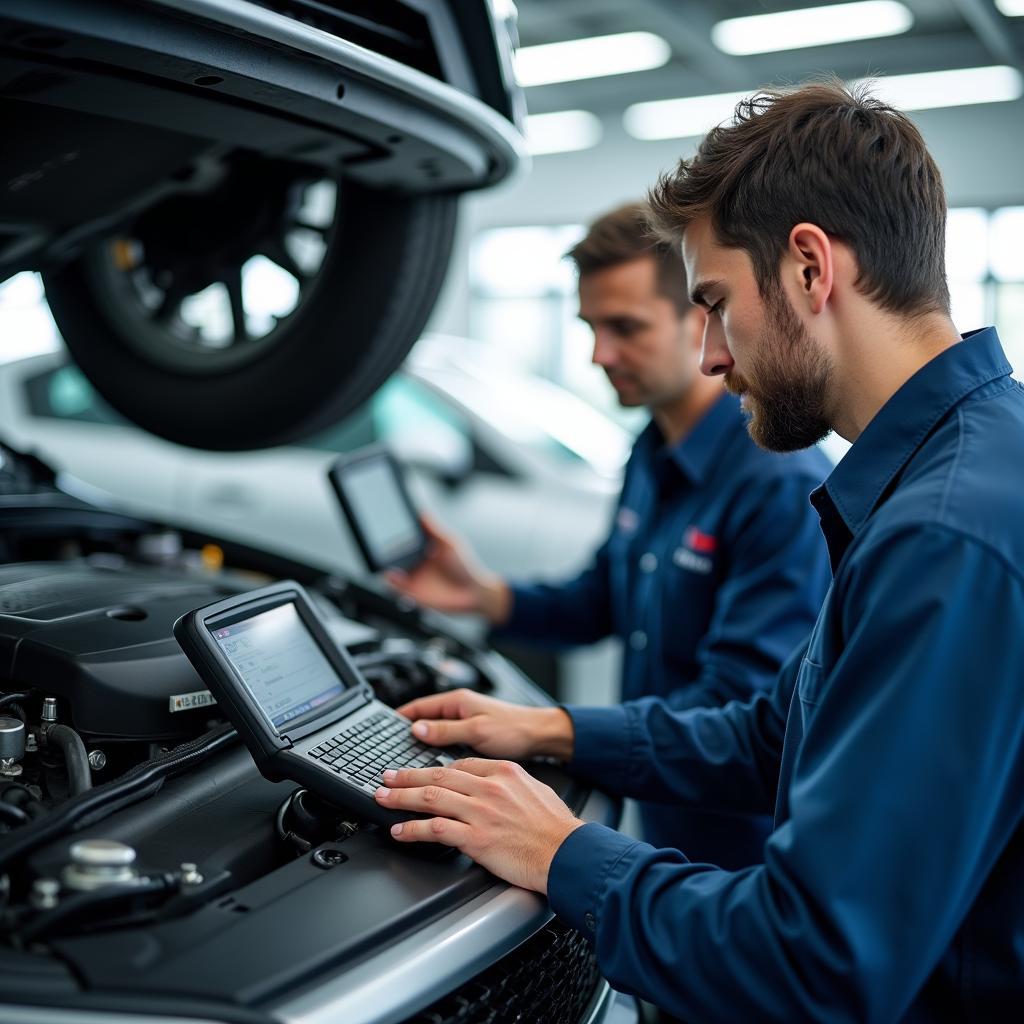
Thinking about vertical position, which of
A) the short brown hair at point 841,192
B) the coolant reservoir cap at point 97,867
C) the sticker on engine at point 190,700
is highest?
the short brown hair at point 841,192

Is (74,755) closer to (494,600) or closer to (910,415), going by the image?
(910,415)

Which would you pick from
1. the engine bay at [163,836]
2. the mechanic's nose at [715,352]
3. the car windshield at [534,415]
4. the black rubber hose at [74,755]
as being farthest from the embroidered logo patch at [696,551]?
the car windshield at [534,415]

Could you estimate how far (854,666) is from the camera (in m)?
0.87

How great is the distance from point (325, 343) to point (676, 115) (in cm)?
719

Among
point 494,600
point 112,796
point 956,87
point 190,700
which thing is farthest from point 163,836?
point 956,87

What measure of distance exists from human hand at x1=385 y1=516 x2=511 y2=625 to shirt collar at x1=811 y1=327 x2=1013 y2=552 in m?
1.22

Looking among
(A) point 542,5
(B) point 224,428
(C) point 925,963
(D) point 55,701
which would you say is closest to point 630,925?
(C) point 925,963

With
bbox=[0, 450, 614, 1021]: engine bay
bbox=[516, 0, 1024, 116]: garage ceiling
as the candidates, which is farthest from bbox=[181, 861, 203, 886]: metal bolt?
bbox=[516, 0, 1024, 116]: garage ceiling

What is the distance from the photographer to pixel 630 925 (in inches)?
36.8

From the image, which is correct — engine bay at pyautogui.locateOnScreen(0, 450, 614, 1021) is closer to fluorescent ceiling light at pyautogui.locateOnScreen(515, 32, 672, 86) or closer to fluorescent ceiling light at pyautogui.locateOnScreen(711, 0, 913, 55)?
fluorescent ceiling light at pyautogui.locateOnScreen(711, 0, 913, 55)

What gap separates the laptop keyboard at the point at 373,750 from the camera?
1.11 m

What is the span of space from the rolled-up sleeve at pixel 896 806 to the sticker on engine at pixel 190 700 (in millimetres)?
607

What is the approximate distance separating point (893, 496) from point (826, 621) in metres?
0.13

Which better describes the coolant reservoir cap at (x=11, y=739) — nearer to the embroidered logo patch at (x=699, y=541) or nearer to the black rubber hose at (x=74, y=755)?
the black rubber hose at (x=74, y=755)
